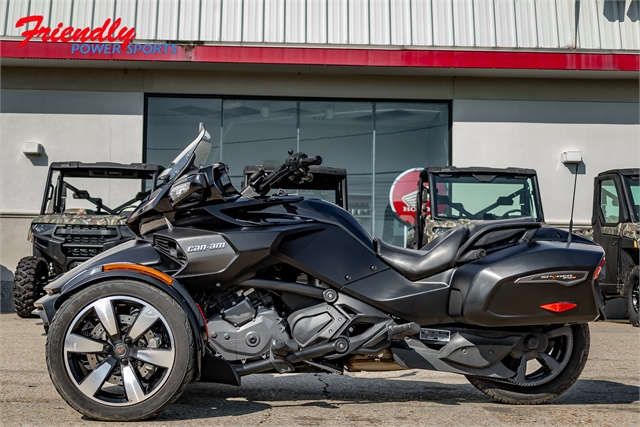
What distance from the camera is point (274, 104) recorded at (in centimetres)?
1434

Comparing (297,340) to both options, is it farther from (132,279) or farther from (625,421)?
(625,421)

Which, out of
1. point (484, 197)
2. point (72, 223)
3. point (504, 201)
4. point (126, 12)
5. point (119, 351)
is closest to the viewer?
point (119, 351)

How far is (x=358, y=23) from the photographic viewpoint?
13.5 m

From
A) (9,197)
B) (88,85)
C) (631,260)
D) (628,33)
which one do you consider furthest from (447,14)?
(9,197)

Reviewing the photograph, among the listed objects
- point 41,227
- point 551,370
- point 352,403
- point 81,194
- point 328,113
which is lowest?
point 352,403

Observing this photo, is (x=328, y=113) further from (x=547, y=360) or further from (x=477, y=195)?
(x=547, y=360)

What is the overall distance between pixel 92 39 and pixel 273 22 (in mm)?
3149

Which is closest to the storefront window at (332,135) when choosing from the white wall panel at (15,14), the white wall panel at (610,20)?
the white wall panel at (15,14)

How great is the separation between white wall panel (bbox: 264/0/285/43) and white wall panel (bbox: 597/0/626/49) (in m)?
5.79

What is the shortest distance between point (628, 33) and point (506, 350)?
11218 millimetres

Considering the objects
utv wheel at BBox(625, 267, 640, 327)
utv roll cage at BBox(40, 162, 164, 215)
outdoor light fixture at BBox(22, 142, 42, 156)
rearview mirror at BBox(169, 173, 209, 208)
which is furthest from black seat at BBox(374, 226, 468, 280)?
outdoor light fixture at BBox(22, 142, 42, 156)

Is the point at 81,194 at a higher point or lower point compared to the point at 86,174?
lower

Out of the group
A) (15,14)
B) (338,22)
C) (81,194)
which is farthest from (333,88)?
(15,14)

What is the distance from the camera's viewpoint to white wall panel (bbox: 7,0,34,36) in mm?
13227
